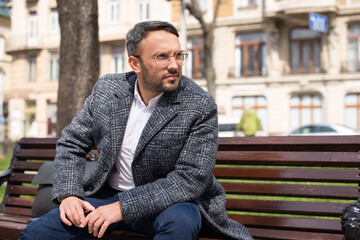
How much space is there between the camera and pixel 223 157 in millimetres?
3256

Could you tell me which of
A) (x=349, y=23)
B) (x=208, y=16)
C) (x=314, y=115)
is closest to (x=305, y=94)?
(x=314, y=115)

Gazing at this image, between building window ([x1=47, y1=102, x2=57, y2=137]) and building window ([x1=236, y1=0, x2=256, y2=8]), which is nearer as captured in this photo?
building window ([x1=236, y1=0, x2=256, y2=8])

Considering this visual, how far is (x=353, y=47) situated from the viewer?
2406cm

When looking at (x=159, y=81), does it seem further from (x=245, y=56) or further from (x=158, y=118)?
(x=245, y=56)

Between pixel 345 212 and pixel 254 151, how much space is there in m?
1.10

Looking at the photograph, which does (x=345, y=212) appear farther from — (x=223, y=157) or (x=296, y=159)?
(x=223, y=157)

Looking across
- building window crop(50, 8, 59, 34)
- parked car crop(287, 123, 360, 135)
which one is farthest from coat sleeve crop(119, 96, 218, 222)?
building window crop(50, 8, 59, 34)

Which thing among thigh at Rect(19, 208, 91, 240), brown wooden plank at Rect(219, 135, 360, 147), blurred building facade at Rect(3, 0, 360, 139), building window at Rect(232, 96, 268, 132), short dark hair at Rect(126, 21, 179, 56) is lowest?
thigh at Rect(19, 208, 91, 240)

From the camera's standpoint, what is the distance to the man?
240 cm

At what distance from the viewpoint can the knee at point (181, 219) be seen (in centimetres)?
227

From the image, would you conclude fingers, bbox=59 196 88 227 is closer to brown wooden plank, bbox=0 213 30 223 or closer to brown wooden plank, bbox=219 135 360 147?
brown wooden plank, bbox=0 213 30 223

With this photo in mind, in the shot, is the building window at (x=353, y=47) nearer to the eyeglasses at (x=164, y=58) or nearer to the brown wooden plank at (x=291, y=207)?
the brown wooden plank at (x=291, y=207)

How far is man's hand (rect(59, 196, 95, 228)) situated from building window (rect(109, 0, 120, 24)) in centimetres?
2871

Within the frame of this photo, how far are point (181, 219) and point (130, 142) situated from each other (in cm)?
60
